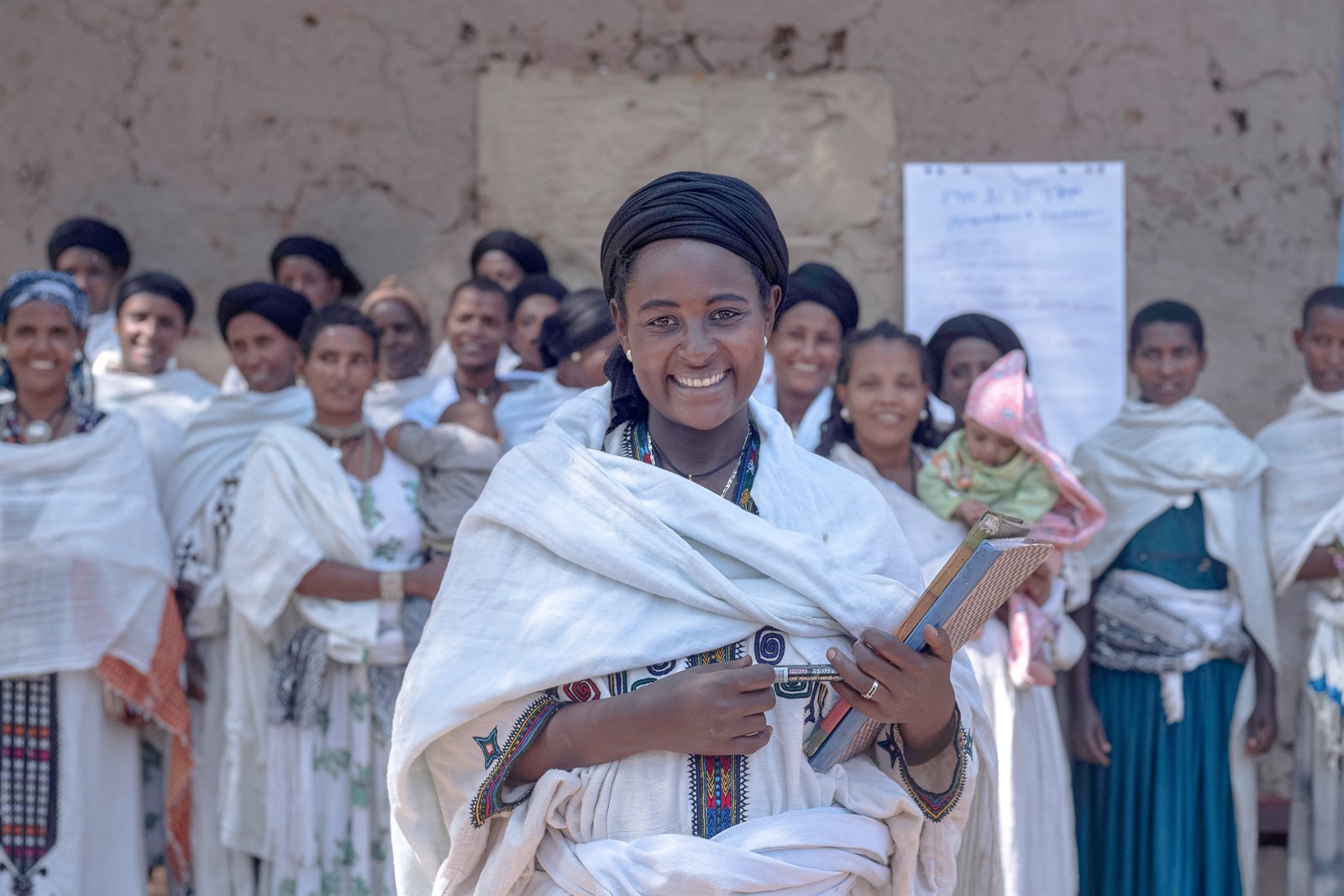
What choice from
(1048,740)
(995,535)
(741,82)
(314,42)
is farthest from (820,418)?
(314,42)

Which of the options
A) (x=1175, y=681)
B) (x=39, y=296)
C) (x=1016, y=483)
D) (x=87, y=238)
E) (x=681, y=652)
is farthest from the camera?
(x=87, y=238)

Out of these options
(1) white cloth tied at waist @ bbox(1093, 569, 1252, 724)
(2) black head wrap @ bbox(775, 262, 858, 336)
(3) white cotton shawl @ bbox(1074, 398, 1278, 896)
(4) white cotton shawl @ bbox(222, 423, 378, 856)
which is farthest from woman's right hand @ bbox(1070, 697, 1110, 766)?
(4) white cotton shawl @ bbox(222, 423, 378, 856)

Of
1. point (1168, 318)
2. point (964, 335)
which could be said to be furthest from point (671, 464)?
point (1168, 318)

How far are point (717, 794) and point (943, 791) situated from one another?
1.25ft

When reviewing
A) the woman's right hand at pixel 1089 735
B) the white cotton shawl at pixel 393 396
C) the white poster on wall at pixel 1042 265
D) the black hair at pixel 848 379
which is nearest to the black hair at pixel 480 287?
the white cotton shawl at pixel 393 396

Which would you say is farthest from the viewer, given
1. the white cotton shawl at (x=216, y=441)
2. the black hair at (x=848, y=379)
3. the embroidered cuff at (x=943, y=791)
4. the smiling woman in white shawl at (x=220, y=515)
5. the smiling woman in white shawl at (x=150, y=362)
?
the smiling woman in white shawl at (x=150, y=362)

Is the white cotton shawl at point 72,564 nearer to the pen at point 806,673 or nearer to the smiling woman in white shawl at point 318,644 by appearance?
the smiling woman in white shawl at point 318,644

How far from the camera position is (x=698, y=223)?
7.18 feet

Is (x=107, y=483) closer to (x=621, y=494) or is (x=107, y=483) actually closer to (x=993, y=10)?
(x=621, y=494)

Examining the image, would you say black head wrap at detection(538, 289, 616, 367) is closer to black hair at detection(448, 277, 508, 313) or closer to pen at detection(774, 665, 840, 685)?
black hair at detection(448, 277, 508, 313)

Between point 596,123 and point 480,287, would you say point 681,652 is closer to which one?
point 480,287

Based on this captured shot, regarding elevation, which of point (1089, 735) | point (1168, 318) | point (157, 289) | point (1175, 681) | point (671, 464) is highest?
point (157, 289)

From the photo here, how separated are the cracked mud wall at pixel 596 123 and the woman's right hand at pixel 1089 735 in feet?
6.11

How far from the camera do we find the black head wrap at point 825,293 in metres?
4.68
